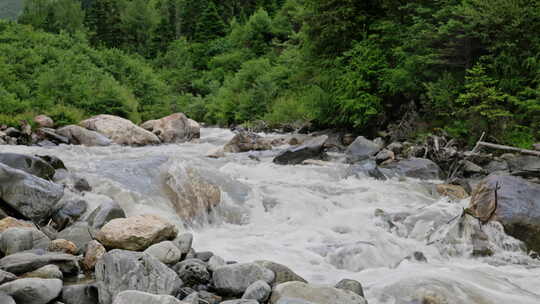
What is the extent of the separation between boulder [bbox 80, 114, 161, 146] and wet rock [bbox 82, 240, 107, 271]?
12.1 m

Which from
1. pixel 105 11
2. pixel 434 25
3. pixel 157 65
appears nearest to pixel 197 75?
pixel 157 65

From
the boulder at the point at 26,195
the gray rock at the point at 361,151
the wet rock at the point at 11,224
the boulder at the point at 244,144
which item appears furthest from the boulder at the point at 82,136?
the wet rock at the point at 11,224

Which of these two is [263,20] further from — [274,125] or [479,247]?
[479,247]

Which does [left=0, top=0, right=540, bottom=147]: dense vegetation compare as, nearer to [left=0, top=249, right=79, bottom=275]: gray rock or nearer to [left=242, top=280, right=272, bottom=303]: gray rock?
[left=242, top=280, right=272, bottom=303]: gray rock

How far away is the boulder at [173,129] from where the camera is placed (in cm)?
1892

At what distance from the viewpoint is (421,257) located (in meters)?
6.20

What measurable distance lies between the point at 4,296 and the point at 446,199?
26.2ft

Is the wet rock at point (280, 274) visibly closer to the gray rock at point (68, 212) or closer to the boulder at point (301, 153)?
the gray rock at point (68, 212)

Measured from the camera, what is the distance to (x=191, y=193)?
26.5 feet

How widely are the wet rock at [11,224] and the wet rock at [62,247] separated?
27.2 inches

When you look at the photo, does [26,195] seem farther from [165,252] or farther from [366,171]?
[366,171]

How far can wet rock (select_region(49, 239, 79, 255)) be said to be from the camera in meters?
5.19

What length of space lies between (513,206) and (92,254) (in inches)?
255

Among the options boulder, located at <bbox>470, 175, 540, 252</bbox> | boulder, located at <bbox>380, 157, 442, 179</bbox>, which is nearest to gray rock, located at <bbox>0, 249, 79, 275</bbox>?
boulder, located at <bbox>470, 175, 540, 252</bbox>
